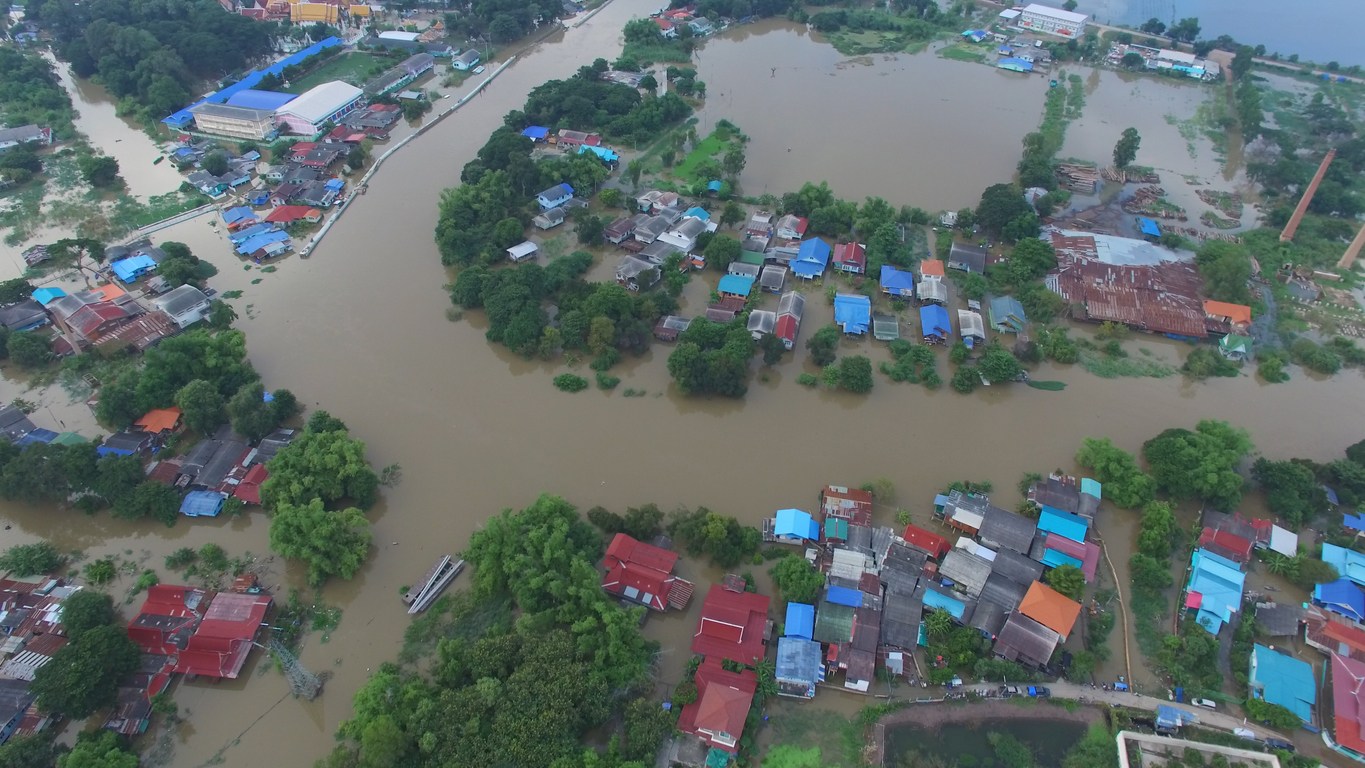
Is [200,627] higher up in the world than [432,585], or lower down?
higher up

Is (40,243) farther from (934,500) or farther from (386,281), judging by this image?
(934,500)

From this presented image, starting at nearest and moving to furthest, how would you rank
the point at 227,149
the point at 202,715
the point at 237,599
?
the point at 202,715, the point at 237,599, the point at 227,149

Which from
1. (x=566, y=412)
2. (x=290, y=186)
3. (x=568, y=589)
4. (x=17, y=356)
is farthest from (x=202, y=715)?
(x=290, y=186)

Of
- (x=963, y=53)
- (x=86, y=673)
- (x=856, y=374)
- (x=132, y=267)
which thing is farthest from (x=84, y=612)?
(x=963, y=53)

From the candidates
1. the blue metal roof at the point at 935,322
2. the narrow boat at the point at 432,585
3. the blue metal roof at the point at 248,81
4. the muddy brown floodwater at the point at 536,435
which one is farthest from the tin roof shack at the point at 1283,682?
the blue metal roof at the point at 248,81

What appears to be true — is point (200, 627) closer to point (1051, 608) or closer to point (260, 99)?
point (1051, 608)

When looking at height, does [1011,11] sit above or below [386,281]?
above

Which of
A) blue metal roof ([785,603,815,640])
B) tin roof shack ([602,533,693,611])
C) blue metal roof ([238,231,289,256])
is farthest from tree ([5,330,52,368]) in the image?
blue metal roof ([785,603,815,640])

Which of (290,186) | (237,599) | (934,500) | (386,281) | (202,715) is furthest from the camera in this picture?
(290,186)
